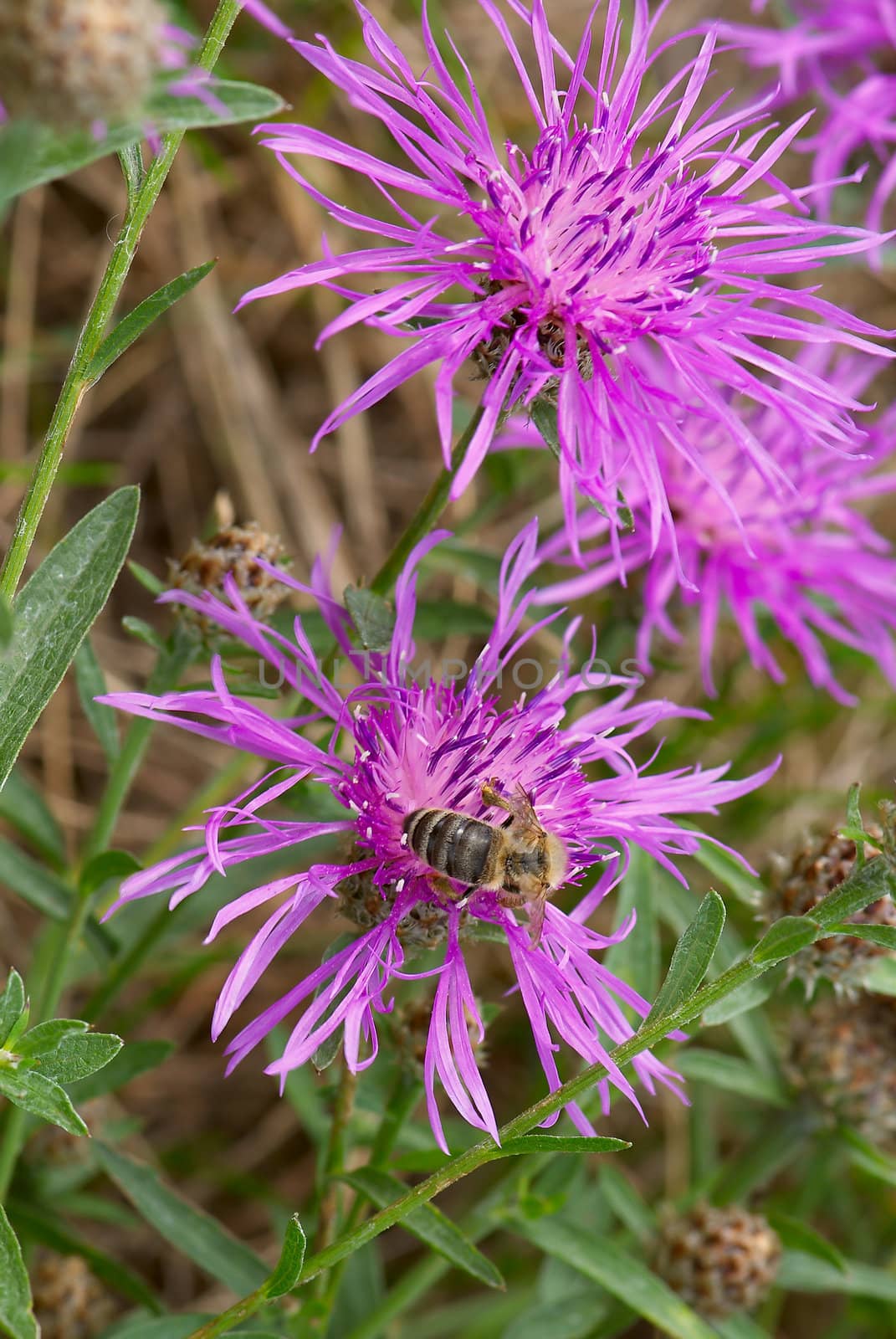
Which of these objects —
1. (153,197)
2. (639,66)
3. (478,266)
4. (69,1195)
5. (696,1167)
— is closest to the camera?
(153,197)

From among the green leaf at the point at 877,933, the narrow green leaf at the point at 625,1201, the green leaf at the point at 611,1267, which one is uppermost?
the green leaf at the point at 877,933

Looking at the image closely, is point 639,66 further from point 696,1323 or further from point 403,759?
point 696,1323

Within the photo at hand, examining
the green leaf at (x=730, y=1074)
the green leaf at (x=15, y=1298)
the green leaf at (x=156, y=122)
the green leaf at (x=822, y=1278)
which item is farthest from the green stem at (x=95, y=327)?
the green leaf at (x=822, y=1278)

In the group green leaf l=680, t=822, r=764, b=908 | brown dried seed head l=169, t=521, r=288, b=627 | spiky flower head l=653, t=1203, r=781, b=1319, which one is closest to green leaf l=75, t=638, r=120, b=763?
brown dried seed head l=169, t=521, r=288, b=627

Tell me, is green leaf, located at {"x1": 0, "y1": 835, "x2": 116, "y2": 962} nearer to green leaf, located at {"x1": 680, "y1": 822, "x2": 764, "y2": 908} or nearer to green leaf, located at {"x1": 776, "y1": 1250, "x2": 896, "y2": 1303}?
green leaf, located at {"x1": 680, "y1": 822, "x2": 764, "y2": 908}

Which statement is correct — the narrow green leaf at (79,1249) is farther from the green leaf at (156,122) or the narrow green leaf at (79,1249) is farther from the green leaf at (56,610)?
the green leaf at (156,122)

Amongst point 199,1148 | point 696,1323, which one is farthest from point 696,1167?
point 199,1148
